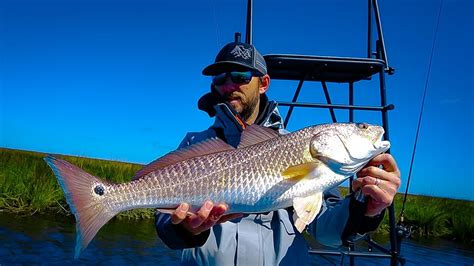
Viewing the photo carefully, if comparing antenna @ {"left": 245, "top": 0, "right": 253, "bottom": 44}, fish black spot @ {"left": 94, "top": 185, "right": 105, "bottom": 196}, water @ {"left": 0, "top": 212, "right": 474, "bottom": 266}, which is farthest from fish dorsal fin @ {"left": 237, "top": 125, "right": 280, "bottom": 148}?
water @ {"left": 0, "top": 212, "right": 474, "bottom": 266}

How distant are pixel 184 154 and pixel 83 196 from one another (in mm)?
722

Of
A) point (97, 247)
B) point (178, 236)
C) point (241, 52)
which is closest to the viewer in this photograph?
point (178, 236)

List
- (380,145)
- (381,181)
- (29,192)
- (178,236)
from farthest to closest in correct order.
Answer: (29,192) → (178,236) → (380,145) → (381,181)

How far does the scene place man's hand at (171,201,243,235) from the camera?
2.87 metres

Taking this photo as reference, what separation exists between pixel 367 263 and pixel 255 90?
11.6 metres

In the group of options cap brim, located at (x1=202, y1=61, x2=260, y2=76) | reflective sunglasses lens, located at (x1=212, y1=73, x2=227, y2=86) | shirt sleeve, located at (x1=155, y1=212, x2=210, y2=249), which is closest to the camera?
shirt sleeve, located at (x1=155, y1=212, x2=210, y2=249)

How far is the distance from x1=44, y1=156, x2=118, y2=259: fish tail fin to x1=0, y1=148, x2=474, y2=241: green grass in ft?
38.3

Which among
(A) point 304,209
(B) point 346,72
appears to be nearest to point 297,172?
(A) point 304,209

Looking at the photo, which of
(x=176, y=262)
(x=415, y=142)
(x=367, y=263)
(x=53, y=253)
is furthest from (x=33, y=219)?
(x=415, y=142)

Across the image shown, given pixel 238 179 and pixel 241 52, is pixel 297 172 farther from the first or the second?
pixel 241 52

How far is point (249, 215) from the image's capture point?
11.3ft

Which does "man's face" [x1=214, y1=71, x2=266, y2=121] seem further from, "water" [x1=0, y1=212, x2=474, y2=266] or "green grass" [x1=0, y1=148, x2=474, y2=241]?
"green grass" [x1=0, y1=148, x2=474, y2=241]

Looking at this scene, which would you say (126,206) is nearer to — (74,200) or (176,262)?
(74,200)

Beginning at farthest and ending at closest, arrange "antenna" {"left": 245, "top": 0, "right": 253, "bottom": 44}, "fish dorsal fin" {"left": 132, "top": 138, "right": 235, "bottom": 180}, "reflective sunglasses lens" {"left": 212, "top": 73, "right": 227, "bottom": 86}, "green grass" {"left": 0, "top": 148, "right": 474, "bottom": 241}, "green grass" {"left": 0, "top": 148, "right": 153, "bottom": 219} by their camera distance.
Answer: "green grass" {"left": 0, "top": 148, "right": 474, "bottom": 241}, "green grass" {"left": 0, "top": 148, "right": 153, "bottom": 219}, "antenna" {"left": 245, "top": 0, "right": 253, "bottom": 44}, "reflective sunglasses lens" {"left": 212, "top": 73, "right": 227, "bottom": 86}, "fish dorsal fin" {"left": 132, "top": 138, "right": 235, "bottom": 180}
